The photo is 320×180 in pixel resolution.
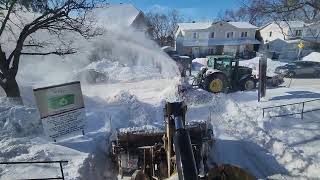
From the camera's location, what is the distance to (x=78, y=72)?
1140 inches

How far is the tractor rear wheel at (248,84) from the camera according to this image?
70.6ft

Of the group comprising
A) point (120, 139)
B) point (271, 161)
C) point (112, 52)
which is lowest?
point (271, 161)

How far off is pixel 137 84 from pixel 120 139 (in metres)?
16.5

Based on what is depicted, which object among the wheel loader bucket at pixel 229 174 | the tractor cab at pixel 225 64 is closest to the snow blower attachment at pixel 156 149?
the wheel loader bucket at pixel 229 174

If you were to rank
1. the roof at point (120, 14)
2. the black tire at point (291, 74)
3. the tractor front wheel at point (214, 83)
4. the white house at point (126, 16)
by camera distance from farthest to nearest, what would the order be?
the white house at point (126, 16)
the roof at point (120, 14)
the black tire at point (291, 74)
the tractor front wheel at point (214, 83)

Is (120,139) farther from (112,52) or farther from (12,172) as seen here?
(112,52)

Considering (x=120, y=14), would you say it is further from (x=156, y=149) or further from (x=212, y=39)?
(x=156, y=149)

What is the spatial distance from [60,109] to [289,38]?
5057 centimetres

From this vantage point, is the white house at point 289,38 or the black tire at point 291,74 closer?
the black tire at point 291,74

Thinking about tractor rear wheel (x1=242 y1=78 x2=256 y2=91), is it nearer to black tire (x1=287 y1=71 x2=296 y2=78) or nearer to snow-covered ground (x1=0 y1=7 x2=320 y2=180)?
snow-covered ground (x1=0 y1=7 x2=320 y2=180)

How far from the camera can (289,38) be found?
54750 millimetres

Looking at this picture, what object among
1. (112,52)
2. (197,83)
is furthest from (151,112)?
(112,52)

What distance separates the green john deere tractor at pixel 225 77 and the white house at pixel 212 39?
29.3 metres

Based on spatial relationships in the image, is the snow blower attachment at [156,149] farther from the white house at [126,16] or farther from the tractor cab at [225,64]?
the white house at [126,16]
